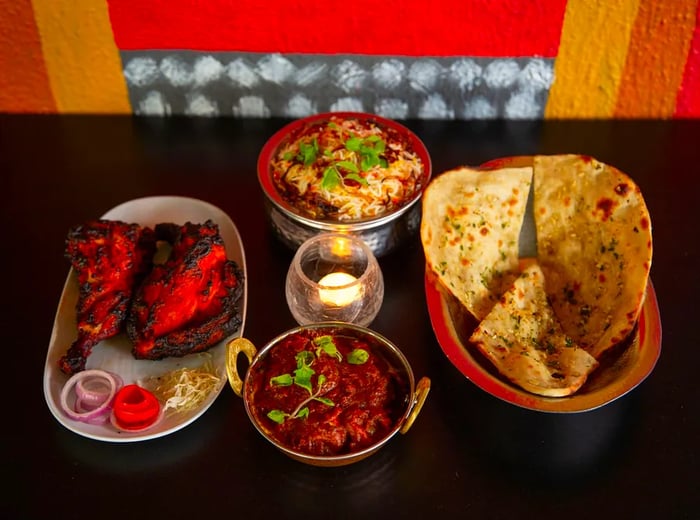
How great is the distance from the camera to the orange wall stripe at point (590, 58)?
197 cm

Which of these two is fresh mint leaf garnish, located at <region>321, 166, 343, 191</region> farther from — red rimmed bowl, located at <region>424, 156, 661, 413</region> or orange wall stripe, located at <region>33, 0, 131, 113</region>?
orange wall stripe, located at <region>33, 0, 131, 113</region>

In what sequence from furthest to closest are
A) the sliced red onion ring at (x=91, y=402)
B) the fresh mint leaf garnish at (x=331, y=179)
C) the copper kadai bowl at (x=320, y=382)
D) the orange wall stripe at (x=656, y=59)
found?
the orange wall stripe at (x=656, y=59)
the fresh mint leaf garnish at (x=331, y=179)
the sliced red onion ring at (x=91, y=402)
the copper kadai bowl at (x=320, y=382)

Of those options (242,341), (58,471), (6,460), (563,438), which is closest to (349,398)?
Answer: (242,341)

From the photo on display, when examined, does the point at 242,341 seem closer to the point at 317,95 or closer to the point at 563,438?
the point at 563,438

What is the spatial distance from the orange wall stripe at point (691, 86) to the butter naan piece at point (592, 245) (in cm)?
69

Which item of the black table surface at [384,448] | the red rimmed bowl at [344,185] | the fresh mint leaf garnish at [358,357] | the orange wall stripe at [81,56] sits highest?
the orange wall stripe at [81,56]

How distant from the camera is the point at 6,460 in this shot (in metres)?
1.39

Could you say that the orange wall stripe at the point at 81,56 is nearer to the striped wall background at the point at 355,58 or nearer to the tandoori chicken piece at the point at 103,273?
the striped wall background at the point at 355,58

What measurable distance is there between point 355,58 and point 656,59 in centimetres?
86

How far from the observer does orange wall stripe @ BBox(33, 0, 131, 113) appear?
198 centimetres

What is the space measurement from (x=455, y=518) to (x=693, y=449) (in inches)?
19.6

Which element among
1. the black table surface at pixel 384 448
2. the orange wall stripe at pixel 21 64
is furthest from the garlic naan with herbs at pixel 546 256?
the orange wall stripe at pixel 21 64

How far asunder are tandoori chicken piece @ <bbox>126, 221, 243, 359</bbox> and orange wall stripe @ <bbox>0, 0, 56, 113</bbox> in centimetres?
87

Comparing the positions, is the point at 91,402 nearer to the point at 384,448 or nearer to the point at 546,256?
the point at 384,448
